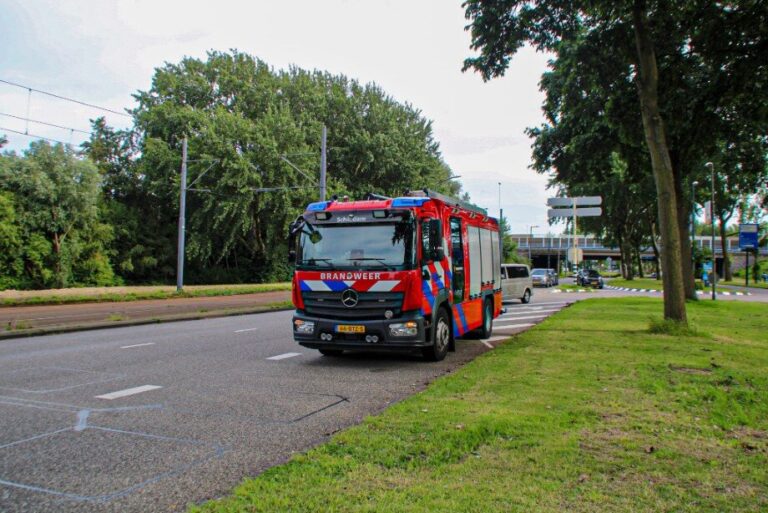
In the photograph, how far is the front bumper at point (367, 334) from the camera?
8977 mm

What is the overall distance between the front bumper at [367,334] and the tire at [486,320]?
12.2ft

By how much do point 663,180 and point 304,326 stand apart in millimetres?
8790

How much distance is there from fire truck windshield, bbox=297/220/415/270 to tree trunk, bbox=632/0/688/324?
6969 millimetres

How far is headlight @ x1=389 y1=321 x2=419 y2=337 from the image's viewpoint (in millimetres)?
8961

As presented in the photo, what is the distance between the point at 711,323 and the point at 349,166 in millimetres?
33868

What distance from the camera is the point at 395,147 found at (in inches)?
1746

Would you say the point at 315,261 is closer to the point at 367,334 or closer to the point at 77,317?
the point at 367,334

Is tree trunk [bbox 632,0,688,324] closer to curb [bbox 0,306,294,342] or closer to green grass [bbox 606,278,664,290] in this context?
curb [bbox 0,306,294,342]

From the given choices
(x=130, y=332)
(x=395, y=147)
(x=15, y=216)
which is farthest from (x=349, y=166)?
(x=130, y=332)

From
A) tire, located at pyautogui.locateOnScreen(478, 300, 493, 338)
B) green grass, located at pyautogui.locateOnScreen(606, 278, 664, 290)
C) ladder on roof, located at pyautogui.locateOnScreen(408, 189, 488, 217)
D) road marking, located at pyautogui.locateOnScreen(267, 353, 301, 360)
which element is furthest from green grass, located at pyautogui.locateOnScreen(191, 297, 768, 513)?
green grass, located at pyautogui.locateOnScreen(606, 278, 664, 290)

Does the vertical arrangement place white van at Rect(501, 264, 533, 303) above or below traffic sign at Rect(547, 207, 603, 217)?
below

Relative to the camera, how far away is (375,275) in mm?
9086

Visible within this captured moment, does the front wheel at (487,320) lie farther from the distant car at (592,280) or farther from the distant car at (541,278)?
the distant car at (541,278)

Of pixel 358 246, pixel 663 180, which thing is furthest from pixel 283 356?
pixel 663 180
